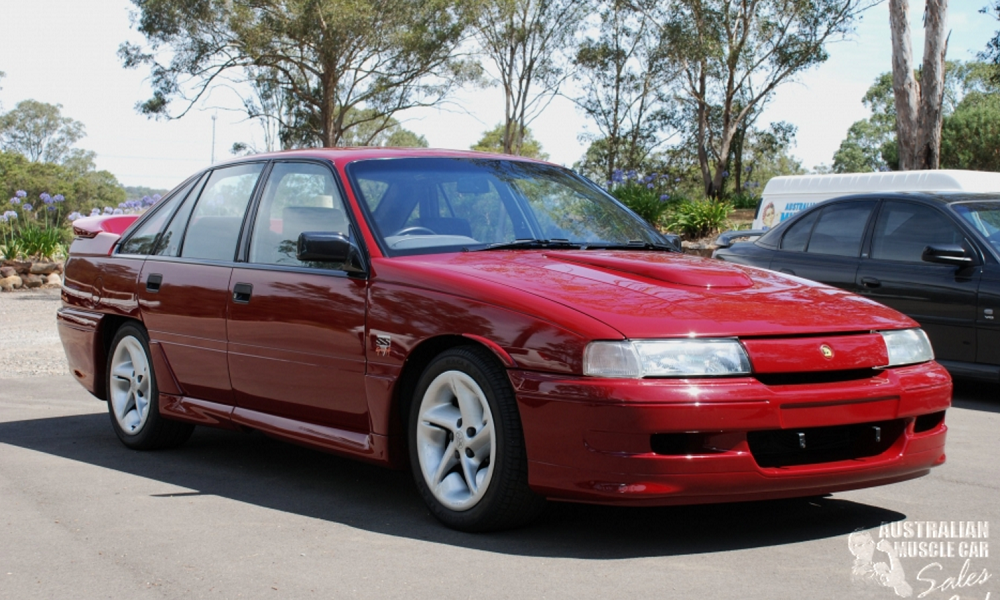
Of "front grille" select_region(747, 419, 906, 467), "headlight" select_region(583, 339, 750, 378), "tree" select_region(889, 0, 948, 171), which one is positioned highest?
"tree" select_region(889, 0, 948, 171)

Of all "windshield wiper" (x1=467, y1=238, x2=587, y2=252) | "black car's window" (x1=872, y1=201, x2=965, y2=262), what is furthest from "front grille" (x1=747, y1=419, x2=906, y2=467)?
"black car's window" (x1=872, y1=201, x2=965, y2=262)

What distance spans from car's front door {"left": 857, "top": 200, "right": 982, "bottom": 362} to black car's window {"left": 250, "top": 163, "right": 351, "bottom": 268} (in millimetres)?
4823

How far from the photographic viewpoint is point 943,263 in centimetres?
787

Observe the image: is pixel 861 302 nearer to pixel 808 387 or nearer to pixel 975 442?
pixel 808 387

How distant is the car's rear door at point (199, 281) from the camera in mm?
5391

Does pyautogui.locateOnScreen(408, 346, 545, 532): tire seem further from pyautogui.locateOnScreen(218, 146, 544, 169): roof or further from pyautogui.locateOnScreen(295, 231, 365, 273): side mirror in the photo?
pyautogui.locateOnScreen(218, 146, 544, 169): roof

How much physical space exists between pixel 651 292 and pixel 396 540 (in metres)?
1.32

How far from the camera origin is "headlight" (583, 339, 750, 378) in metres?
3.64

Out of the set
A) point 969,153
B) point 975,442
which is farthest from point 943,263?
point 969,153

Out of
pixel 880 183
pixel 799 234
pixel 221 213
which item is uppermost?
pixel 880 183

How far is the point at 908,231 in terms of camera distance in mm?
8398

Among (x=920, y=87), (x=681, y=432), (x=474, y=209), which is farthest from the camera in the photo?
(x=920, y=87)

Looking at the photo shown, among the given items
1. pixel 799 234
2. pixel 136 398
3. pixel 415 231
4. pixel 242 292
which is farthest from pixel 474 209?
pixel 799 234

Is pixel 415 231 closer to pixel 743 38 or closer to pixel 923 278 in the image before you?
pixel 923 278
